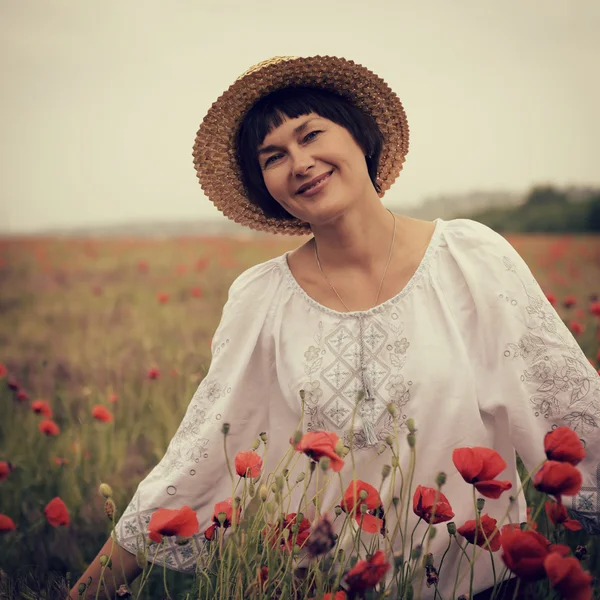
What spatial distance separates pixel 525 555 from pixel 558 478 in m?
0.11

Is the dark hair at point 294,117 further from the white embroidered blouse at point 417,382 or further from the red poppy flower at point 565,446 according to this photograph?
the red poppy flower at point 565,446

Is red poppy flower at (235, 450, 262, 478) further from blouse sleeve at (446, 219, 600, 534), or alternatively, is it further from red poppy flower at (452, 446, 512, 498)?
blouse sleeve at (446, 219, 600, 534)

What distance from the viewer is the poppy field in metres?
0.97

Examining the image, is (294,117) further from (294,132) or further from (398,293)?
A: (398,293)

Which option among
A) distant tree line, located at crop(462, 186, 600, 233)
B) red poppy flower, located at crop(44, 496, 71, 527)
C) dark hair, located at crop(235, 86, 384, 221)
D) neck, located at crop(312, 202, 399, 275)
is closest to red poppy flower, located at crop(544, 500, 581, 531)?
neck, located at crop(312, 202, 399, 275)

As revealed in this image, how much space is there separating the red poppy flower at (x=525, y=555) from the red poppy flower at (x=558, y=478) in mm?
71

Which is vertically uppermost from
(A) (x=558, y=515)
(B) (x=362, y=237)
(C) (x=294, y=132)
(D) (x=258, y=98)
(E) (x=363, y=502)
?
(D) (x=258, y=98)

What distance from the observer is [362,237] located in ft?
4.53

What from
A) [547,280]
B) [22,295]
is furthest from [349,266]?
[22,295]

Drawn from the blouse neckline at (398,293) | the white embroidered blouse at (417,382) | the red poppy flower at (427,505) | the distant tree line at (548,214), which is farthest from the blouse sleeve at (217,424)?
the distant tree line at (548,214)

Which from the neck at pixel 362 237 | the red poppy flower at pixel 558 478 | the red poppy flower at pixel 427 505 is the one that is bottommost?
the red poppy flower at pixel 427 505

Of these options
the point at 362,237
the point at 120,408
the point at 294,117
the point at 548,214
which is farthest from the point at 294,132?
the point at 548,214

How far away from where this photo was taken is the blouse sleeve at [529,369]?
1.13 metres

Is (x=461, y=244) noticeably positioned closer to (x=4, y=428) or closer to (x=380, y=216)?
(x=380, y=216)
